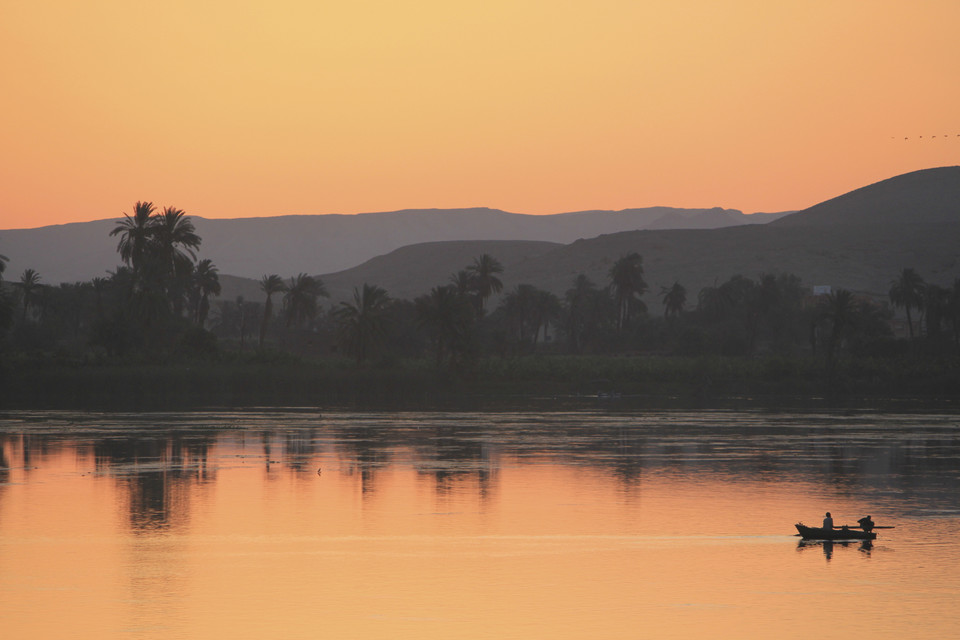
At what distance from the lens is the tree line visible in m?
110

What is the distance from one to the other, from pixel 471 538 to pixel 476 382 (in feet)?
262

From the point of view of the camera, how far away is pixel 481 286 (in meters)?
137

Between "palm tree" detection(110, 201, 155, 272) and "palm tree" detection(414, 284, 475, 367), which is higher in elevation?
"palm tree" detection(110, 201, 155, 272)

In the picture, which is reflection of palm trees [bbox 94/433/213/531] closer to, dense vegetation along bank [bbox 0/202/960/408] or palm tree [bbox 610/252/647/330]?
dense vegetation along bank [bbox 0/202/960/408]

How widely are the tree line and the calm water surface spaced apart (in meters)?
51.3

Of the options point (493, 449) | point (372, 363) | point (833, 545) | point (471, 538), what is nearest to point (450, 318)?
point (372, 363)

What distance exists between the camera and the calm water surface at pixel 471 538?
896 inches

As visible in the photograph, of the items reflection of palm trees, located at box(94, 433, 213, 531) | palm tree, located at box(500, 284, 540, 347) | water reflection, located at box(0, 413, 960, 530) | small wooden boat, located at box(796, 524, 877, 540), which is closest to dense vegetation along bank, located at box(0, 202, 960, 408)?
palm tree, located at box(500, 284, 540, 347)

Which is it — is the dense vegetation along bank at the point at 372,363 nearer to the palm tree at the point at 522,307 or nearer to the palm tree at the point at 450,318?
the palm tree at the point at 450,318

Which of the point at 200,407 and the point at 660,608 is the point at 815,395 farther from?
the point at 660,608

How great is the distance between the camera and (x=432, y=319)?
107m

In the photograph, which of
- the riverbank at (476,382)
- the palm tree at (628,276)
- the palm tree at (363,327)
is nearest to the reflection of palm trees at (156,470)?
the riverbank at (476,382)

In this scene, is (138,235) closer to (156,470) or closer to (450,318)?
(450,318)

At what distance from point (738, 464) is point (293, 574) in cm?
2617
